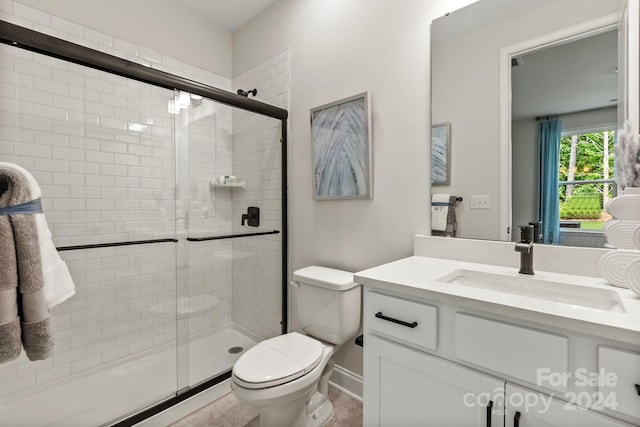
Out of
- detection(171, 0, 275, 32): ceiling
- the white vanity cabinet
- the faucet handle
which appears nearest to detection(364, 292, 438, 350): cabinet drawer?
the white vanity cabinet

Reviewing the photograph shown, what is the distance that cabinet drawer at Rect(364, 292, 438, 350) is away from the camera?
0.96 metres

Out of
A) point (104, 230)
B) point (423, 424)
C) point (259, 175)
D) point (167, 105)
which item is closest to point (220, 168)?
point (259, 175)

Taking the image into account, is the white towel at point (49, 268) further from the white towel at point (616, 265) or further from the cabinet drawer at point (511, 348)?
the white towel at point (616, 265)

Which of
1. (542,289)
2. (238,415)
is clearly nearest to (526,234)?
(542,289)

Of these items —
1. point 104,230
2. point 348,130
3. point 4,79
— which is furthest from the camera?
point 104,230

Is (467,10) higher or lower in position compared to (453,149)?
higher

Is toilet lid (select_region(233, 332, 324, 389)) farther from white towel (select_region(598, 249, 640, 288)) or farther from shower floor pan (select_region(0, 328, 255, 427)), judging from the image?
white towel (select_region(598, 249, 640, 288))

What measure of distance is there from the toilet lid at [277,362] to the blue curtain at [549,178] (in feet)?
3.75

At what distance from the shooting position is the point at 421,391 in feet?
3.26

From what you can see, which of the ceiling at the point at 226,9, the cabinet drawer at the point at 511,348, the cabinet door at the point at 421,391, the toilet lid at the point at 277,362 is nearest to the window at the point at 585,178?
the cabinet drawer at the point at 511,348

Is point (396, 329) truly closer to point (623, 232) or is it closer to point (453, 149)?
point (623, 232)

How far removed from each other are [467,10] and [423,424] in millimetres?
1721

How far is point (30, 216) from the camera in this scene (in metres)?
0.77

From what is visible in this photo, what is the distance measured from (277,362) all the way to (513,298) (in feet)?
3.31
